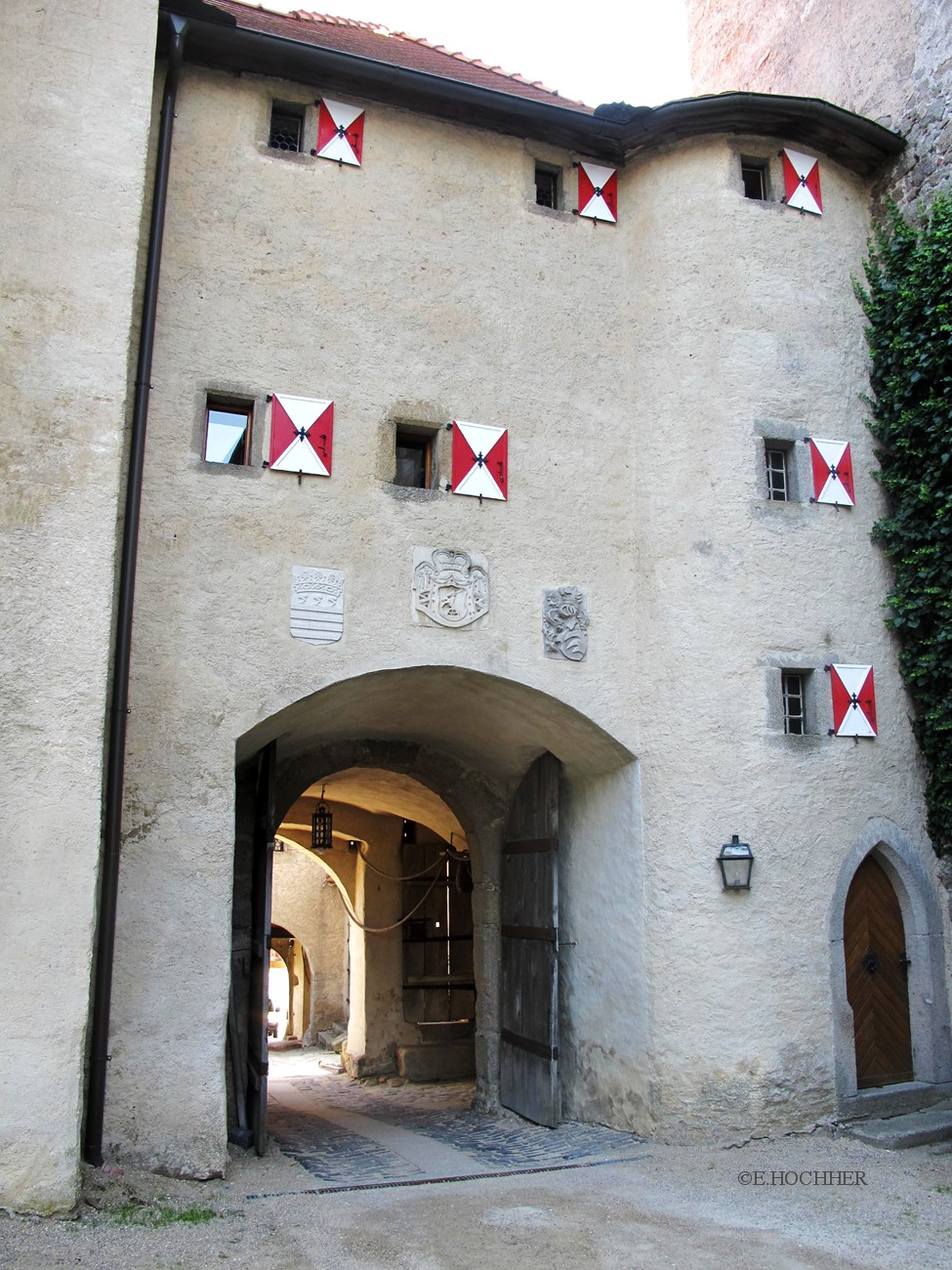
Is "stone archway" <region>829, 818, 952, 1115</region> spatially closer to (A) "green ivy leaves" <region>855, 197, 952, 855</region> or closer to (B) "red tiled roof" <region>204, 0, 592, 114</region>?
(A) "green ivy leaves" <region>855, 197, 952, 855</region>

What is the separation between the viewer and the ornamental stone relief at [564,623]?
7965mm

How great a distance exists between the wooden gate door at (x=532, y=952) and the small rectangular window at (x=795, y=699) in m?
1.78

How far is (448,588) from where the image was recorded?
25.4ft

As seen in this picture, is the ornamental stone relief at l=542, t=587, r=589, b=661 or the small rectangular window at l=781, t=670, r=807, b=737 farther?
the small rectangular window at l=781, t=670, r=807, b=737

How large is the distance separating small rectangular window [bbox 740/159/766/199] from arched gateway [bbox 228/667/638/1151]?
442cm

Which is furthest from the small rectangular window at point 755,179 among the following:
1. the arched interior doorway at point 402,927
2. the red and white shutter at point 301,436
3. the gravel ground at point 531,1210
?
the gravel ground at point 531,1210

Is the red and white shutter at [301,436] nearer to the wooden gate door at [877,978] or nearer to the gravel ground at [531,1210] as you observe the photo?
the gravel ground at [531,1210]

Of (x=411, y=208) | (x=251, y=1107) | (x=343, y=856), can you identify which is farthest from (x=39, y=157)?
(x=343, y=856)

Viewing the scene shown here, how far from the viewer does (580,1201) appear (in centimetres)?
633

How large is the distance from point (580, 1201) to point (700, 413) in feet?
17.1

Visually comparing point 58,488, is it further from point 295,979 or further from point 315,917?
point 295,979

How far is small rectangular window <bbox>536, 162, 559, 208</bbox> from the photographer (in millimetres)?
9031

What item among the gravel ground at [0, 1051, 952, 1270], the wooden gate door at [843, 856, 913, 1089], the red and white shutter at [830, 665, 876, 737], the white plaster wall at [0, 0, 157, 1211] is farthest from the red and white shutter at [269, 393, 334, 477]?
the wooden gate door at [843, 856, 913, 1089]

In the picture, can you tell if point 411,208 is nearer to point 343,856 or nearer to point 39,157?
point 39,157
